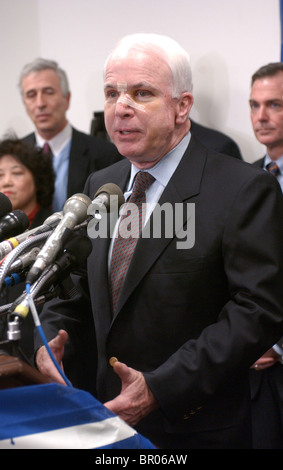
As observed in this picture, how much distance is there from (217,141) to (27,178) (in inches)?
39.5

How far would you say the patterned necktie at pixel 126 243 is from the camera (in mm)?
1734

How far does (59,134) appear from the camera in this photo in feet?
13.4

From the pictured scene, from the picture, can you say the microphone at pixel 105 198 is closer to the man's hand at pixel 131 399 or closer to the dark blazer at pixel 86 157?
the man's hand at pixel 131 399

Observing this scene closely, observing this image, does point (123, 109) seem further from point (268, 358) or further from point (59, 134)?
point (59, 134)

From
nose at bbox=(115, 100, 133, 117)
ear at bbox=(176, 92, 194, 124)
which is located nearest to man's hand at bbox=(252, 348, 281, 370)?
ear at bbox=(176, 92, 194, 124)

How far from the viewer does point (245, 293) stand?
1.59 m

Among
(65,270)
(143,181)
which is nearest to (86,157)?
(143,181)

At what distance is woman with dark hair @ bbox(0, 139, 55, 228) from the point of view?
3162mm

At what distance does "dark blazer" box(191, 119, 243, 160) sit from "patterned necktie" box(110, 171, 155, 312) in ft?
5.57

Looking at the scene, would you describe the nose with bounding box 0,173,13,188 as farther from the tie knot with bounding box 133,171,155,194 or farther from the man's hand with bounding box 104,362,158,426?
the man's hand with bounding box 104,362,158,426

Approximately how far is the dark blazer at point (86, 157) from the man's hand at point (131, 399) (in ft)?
7.72

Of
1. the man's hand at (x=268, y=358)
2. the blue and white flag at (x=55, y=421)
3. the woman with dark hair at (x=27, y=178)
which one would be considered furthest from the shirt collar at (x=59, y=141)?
the blue and white flag at (x=55, y=421)

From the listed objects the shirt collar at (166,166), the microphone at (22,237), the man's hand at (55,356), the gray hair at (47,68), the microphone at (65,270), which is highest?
the gray hair at (47,68)

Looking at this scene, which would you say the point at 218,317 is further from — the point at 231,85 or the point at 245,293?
the point at 231,85
